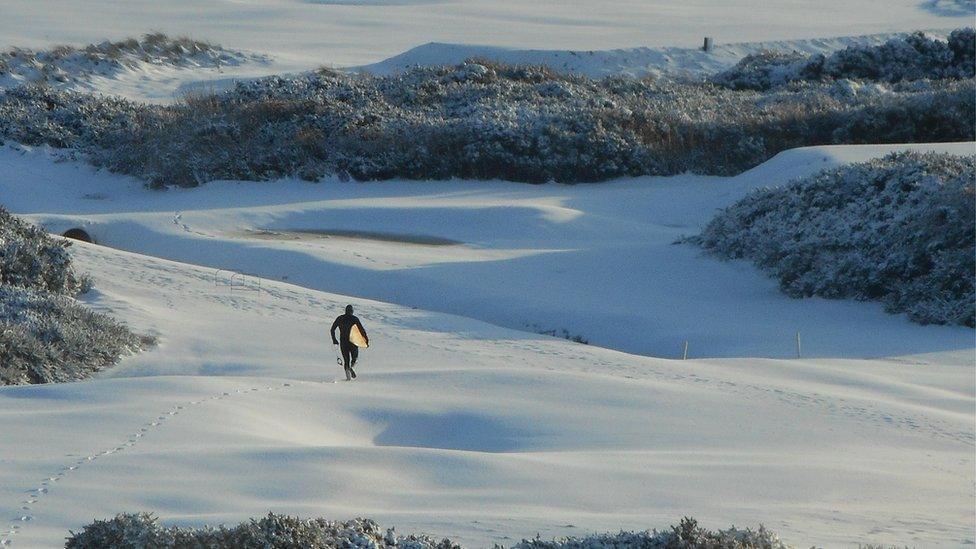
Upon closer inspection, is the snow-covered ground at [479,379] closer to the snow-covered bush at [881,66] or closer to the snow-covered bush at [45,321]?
the snow-covered bush at [45,321]

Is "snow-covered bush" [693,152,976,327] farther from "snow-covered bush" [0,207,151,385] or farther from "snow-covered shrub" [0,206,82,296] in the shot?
"snow-covered shrub" [0,206,82,296]

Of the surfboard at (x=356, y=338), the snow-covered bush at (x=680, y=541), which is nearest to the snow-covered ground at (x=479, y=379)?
the surfboard at (x=356, y=338)

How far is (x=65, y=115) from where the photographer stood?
3091 centimetres

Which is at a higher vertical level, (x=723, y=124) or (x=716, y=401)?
(x=723, y=124)

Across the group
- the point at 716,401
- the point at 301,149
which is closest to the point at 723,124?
the point at 301,149

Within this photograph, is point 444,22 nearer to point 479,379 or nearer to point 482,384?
point 479,379

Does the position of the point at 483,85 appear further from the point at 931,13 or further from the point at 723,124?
the point at 931,13

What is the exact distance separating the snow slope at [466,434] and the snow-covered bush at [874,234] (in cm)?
240

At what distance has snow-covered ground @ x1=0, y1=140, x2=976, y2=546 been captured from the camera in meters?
8.25

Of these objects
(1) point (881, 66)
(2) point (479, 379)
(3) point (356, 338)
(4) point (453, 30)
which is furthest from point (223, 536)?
(4) point (453, 30)

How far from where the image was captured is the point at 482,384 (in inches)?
516

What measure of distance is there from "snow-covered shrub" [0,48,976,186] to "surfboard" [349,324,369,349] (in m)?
14.7

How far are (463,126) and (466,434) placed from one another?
1832 cm

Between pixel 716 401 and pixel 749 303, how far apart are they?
259 inches
